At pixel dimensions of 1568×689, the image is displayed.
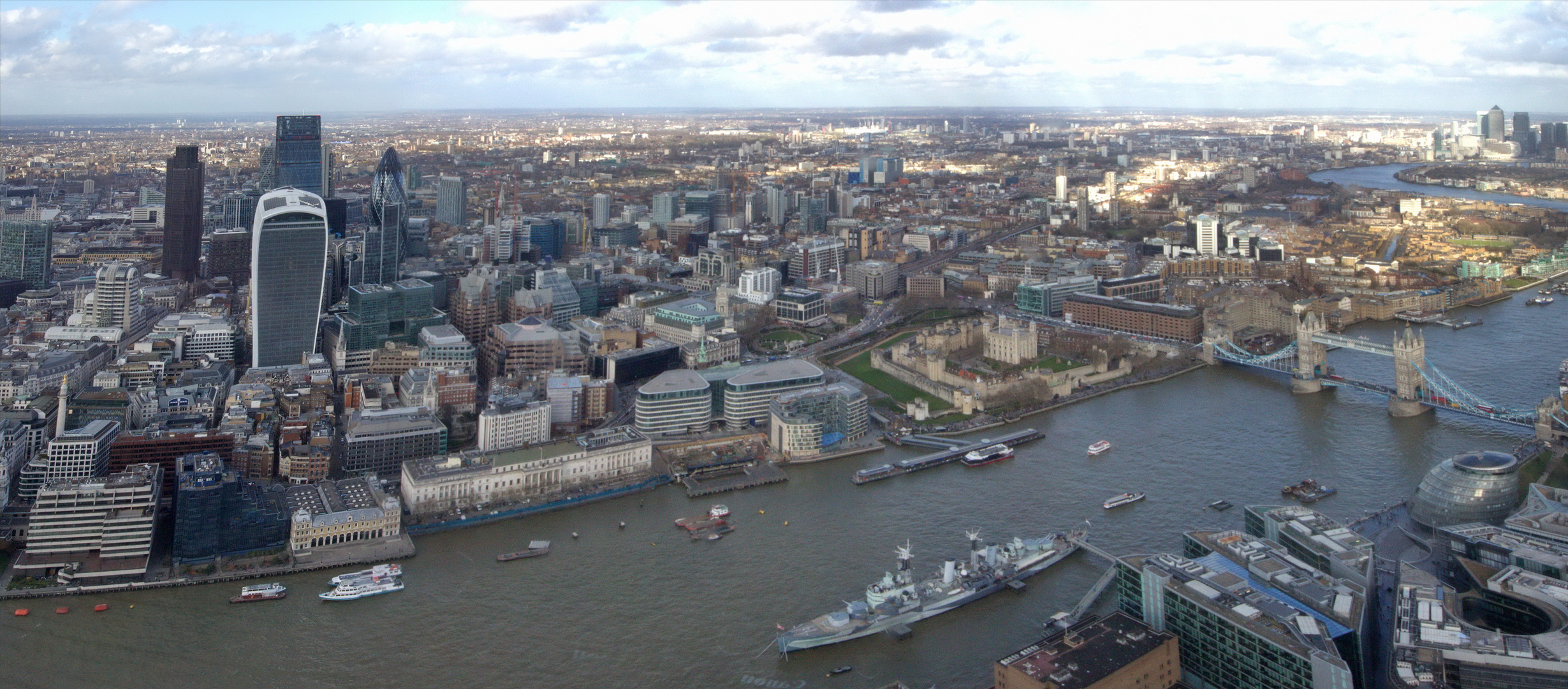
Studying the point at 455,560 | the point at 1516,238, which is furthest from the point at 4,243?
the point at 1516,238

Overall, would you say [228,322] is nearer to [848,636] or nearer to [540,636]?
[540,636]

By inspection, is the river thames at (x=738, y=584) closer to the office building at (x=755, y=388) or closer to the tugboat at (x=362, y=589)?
the tugboat at (x=362, y=589)

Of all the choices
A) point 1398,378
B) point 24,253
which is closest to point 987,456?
point 1398,378

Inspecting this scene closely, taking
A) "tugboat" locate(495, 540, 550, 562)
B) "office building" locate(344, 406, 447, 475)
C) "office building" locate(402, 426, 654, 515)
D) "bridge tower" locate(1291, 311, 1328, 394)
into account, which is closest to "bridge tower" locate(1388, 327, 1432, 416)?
"bridge tower" locate(1291, 311, 1328, 394)

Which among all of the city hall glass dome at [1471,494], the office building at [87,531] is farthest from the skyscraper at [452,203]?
the city hall glass dome at [1471,494]

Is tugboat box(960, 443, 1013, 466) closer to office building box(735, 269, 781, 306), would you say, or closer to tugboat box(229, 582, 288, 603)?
tugboat box(229, 582, 288, 603)
